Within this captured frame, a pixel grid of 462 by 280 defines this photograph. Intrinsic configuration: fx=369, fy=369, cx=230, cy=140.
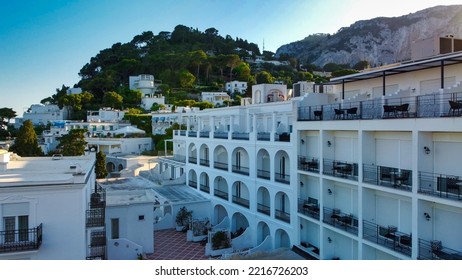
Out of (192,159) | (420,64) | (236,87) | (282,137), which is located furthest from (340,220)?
(236,87)

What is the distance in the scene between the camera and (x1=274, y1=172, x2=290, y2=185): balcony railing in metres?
9.58

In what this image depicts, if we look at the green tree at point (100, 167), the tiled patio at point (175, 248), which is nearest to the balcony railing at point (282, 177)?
the tiled patio at point (175, 248)

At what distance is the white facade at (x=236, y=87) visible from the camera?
31.4 meters

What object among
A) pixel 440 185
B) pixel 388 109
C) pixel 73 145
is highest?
pixel 388 109

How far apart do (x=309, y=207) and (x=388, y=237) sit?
232cm

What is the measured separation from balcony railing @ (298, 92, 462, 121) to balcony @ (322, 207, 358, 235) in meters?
1.89

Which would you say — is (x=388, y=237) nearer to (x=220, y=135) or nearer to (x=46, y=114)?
(x=220, y=135)

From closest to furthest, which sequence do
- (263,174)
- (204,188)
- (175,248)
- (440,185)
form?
(440,185) → (175,248) → (263,174) → (204,188)

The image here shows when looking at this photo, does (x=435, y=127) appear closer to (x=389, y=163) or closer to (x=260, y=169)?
(x=389, y=163)

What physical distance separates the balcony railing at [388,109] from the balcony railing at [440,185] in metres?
0.87

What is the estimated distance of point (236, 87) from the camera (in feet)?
105

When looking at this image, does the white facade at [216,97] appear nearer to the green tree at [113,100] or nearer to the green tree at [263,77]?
the green tree at [263,77]

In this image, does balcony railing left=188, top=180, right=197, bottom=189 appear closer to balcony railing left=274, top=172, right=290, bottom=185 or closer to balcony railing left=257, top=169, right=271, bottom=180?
balcony railing left=257, top=169, right=271, bottom=180
